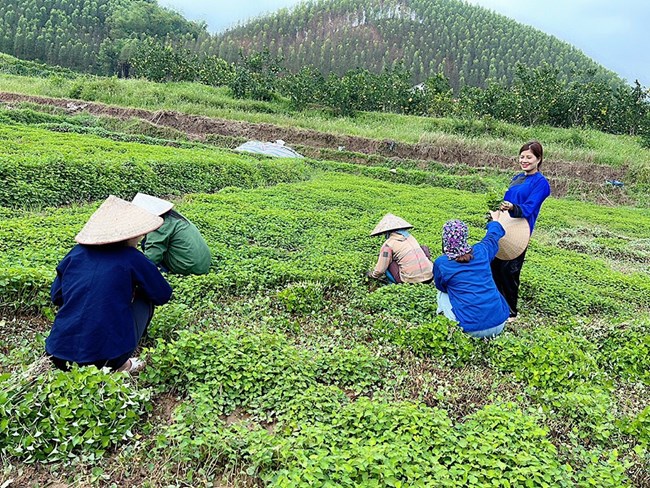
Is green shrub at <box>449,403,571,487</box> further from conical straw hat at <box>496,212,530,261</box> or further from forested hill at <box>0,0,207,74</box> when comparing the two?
forested hill at <box>0,0,207,74</box>

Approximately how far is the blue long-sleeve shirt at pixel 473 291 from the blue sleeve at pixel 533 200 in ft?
2.56

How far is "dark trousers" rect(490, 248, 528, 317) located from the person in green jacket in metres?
3.74

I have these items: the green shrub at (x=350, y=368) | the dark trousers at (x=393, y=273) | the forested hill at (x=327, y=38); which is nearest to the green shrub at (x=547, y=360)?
the green shrub at (x=350, y=368)

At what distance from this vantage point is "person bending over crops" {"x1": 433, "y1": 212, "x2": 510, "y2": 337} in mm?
5027

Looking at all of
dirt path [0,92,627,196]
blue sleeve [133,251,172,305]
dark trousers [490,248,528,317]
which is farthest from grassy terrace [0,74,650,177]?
blue sleeve [133,251,172,305]

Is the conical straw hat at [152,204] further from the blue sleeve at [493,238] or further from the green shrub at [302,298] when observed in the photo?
the blue sleeve at [493,238]

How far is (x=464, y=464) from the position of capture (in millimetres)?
2959

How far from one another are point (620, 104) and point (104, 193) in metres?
35.5

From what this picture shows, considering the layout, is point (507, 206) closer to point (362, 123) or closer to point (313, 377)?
point (313, 377)

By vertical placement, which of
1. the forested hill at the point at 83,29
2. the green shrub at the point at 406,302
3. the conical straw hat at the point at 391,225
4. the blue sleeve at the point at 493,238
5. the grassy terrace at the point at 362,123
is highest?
the forested hill at the point at 83,29

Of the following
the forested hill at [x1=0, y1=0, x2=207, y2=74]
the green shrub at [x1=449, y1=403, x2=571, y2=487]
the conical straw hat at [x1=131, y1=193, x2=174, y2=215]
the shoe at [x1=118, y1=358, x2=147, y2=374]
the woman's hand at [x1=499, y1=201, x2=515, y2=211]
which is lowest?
the shoe at [x1=118, y1=358, x2=147, y2=374]

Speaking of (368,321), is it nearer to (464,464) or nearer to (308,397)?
(308,397)

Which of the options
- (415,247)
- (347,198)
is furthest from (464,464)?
(347,198)

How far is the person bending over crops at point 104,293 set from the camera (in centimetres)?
364
